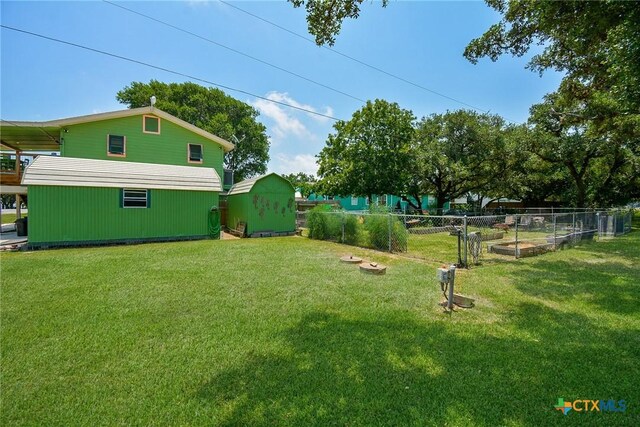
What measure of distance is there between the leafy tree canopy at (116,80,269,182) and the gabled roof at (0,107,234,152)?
35.4 feet

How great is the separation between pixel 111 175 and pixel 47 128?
5364 mm

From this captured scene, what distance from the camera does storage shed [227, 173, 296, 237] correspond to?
1349 cm

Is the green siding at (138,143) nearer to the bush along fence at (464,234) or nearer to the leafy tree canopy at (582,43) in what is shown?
the bush along fence at (464,234)

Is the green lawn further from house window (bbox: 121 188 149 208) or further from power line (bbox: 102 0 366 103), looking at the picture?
power line (bbox: 102 0 366 103)

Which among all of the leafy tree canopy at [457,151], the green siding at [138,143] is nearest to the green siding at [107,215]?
the green siding at [138,143]

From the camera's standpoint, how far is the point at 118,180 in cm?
1113

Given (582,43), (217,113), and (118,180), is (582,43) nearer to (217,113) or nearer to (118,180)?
(118,180)

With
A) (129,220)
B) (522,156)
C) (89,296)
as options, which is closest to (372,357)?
(89,296)

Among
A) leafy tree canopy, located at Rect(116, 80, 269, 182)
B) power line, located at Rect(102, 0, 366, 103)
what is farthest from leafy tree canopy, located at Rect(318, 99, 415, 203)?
leafy tree canopy, located at Rect(116, 80, 269, 182)

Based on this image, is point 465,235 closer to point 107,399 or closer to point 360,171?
point 107,399

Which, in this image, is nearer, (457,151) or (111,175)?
(111,175)

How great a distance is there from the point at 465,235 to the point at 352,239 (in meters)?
4.78

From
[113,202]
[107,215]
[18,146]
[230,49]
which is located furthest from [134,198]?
[18,146]

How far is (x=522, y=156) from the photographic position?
64.0 feet
